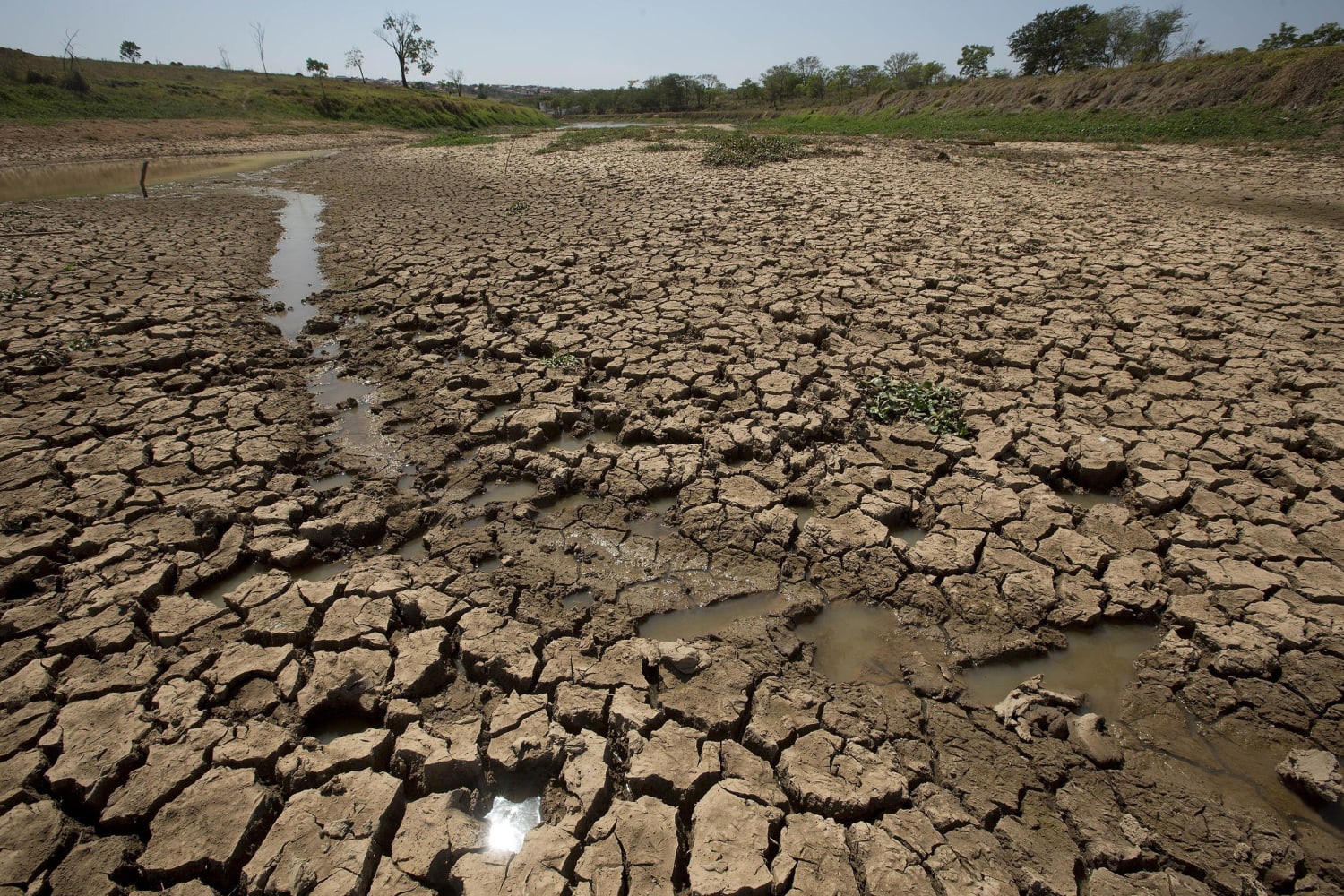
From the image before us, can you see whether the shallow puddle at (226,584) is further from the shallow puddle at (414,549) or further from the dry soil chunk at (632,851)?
the dry soil chunk at (632,851)

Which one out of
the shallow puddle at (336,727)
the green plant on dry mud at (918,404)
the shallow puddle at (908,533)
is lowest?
the shallow puddle at (336,727)

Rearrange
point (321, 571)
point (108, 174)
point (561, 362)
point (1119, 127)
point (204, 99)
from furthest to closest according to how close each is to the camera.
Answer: point (204, 99)
point (1119, 127)
point (108, 174)
point (561, 362)
point (321, 571)

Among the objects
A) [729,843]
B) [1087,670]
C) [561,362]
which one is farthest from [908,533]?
[561,362]

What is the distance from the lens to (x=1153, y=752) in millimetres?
2039

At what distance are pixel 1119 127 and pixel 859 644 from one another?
23.1m

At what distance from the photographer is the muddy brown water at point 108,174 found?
13.3 m

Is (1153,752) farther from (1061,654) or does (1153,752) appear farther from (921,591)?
(921,591)

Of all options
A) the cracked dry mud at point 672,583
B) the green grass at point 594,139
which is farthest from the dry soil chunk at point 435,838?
the green grass at point 594,139

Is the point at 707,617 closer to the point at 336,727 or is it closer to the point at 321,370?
the point at 336,727

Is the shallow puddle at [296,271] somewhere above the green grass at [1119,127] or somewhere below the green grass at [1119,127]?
below

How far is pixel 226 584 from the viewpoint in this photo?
9.24 feet

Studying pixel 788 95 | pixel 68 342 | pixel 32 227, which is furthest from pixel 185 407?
pixel 788 95

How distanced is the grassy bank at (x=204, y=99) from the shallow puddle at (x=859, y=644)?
35.1m

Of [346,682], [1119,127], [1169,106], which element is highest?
[1169,106]
